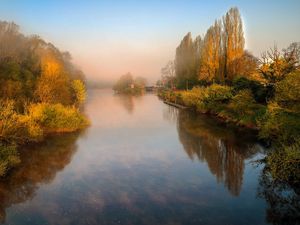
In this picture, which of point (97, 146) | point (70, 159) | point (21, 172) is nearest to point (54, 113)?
point (97, 146)

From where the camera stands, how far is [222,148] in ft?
58.5

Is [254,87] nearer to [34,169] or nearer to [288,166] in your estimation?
[288,166]

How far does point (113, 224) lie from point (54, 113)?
15.2 meters

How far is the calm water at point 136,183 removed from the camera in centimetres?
888

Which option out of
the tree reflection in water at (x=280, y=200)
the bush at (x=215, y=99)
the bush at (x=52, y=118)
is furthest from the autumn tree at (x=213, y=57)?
the tree reflection in water at (x=280, y=200)

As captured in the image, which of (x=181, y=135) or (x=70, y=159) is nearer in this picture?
(x=70, y=159)

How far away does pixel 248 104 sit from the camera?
2542 cm

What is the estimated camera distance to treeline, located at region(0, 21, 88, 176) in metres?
15.3

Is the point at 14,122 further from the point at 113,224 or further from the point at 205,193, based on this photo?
the point at 205,193

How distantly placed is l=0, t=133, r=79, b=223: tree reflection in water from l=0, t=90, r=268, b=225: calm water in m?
0.03

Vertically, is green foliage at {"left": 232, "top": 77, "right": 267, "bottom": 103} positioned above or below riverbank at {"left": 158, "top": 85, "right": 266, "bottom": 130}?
above

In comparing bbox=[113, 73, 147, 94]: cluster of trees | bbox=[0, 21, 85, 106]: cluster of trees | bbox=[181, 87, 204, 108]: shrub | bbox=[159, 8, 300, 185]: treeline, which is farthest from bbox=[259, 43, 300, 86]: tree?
bbox=[113, 73, 147, 94]: cluster of trees

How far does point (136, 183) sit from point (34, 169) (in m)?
5.44

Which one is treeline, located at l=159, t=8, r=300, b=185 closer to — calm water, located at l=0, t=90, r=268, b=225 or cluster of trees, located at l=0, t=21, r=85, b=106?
calm water, located at l=0, t=90, r=268, b=225
